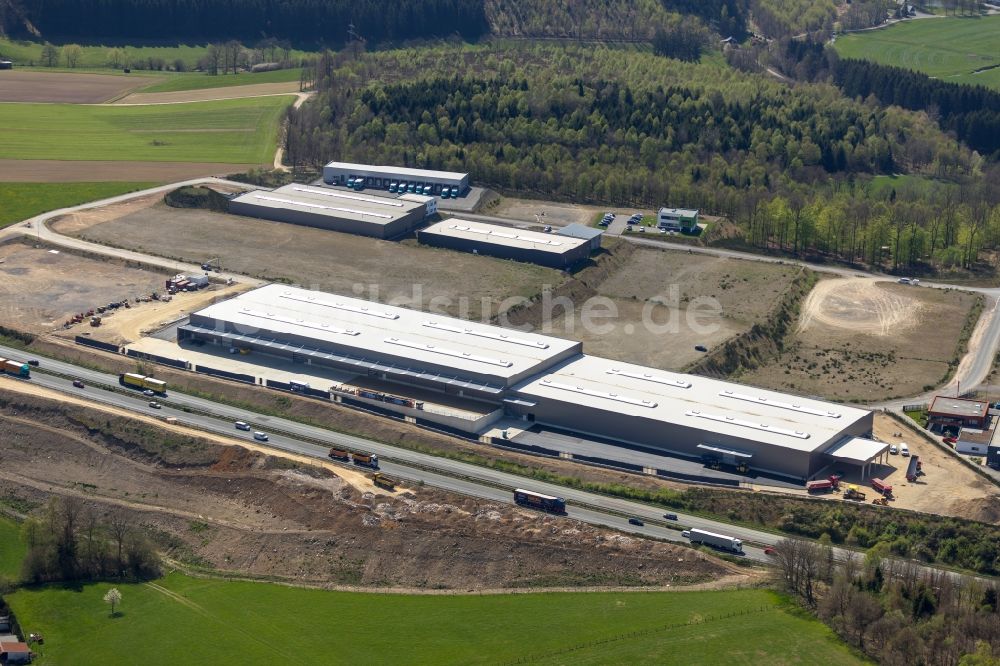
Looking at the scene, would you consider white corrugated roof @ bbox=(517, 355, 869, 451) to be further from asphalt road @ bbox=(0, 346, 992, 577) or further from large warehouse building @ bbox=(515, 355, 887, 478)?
asphalt road @ bbox=(0, 346, 992, 577)

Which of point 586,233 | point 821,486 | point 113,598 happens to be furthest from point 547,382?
point 586,233

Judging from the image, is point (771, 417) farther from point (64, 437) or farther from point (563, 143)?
point (563, 143)

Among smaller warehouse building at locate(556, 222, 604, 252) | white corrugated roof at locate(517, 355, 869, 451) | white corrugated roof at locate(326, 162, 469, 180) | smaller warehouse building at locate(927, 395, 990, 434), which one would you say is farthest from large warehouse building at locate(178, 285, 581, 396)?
white corrugated roof at locate(326, 162, 469, 180)

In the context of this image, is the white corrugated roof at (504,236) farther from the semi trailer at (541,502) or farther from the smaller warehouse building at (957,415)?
the semi trailer at (541,502)

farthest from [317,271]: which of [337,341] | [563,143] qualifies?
[563,143]

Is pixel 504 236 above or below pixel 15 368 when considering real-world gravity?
above

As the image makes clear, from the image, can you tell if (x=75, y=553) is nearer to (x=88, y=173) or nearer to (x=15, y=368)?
(x=15, y=368)
